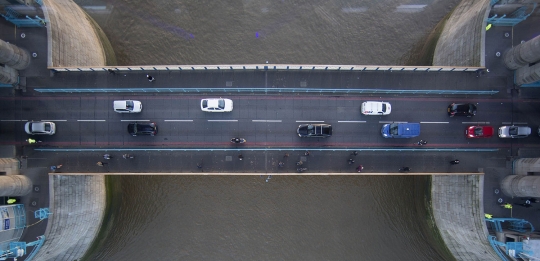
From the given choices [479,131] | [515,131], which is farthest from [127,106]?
[515,131]

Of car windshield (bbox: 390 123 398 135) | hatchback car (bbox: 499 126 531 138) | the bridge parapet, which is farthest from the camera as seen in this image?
the bridge parapet

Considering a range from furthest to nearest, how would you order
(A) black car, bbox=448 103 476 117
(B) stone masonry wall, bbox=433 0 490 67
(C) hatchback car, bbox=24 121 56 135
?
(B) stone masonry wall, bbox=433 0 490 67 → (A) black car, bbox=448 103 476 117 → (C) hatchback car, bbox=24 121 56 135

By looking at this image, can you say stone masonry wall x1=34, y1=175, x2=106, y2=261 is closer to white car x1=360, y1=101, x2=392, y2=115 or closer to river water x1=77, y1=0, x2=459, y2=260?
river water x1=77, y1=0, x2=459, y2=260

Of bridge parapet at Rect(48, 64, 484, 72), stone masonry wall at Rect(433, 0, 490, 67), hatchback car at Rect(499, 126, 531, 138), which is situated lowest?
hatchback car at Rect(499, 126, 531, 138)

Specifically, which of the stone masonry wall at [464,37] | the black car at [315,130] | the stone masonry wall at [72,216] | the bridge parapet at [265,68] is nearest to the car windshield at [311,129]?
the black car at [315,130]

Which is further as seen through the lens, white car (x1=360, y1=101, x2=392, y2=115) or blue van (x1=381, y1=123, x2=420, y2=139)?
white car (x1=360, y1=101, x2=392, y2=115)

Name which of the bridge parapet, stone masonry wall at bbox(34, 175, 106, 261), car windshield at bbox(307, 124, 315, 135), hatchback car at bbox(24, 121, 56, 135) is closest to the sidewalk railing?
the bridge parapet

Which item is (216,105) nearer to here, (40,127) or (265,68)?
(265,68)

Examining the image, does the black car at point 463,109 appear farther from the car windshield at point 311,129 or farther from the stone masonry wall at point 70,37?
the stone masonry wall at point 70,37
